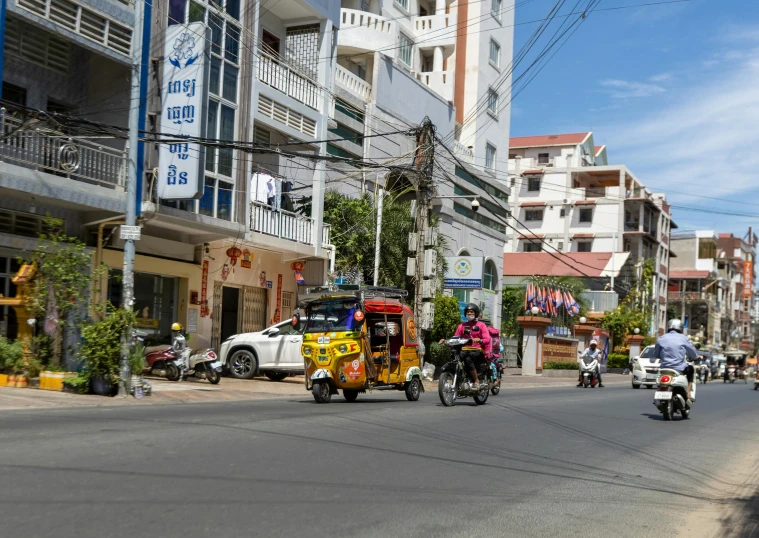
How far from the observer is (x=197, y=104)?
65.4ft

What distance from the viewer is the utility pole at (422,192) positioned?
25.3 metres

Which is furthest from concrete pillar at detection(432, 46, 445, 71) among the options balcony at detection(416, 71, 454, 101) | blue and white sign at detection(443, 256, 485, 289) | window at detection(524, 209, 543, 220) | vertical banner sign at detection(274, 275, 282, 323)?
window at detection(524, 209, 543, 220)

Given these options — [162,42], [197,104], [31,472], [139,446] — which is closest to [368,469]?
[139,446]

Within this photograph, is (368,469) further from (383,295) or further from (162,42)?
(162,42)

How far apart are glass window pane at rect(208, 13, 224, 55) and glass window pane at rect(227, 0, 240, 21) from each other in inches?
33.2

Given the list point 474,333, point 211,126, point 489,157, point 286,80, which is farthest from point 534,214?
point 474,333

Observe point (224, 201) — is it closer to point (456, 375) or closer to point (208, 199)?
point (208, 199)

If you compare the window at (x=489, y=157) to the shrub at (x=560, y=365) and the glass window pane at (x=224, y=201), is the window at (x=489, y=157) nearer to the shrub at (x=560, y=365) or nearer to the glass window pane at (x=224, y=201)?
the shrub at (x=560, y=365)

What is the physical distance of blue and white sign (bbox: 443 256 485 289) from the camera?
1229 inches

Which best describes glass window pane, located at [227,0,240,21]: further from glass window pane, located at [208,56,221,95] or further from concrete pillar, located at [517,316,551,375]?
concrete pillar, located at [517,316,551,375]

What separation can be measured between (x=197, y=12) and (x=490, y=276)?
25894 mm

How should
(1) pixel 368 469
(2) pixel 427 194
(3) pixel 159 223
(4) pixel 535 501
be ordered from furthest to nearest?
(2) pixel 427 194, (3) pixel 159 223, (1) pixel 368 469, (4) pixel 535 501

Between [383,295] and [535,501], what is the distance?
31.3 feet

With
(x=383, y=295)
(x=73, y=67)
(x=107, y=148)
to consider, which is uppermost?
(x=73, y=67)
